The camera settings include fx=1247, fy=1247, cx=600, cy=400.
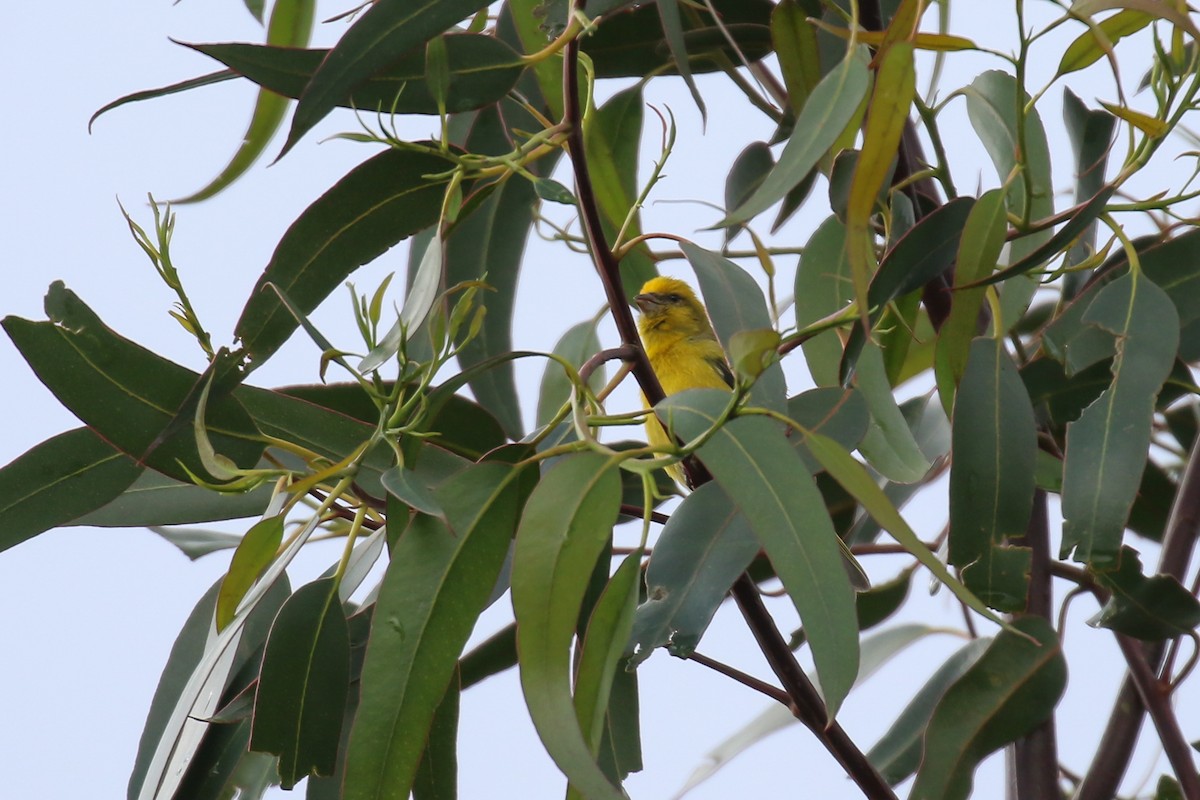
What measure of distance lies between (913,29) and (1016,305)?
535 millimetres

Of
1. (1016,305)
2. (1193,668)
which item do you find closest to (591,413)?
(1016,305)

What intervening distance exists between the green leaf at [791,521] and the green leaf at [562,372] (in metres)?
0.67

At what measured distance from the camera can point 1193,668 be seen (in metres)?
1.37

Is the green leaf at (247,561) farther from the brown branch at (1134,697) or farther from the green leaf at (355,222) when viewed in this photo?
the brown branch at (1134,697)

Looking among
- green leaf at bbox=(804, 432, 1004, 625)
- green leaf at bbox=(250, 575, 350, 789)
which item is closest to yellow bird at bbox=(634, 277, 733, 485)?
green leaf at bbox=(250, 575, 350, 789)

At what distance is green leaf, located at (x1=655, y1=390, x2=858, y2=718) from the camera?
0.89 m

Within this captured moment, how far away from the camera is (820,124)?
0.88m

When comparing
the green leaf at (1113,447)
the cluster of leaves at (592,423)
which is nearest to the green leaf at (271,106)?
the cluster of leaves at (592,423)

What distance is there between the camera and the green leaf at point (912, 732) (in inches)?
59.9

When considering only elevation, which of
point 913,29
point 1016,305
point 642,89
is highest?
point 642,89

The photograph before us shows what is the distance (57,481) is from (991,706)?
95 cm

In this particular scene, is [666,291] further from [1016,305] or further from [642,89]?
[1016,305]

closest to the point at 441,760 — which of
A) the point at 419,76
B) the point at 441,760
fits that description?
the point at 441,760

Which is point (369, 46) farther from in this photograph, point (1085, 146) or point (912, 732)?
point (912, 732)
